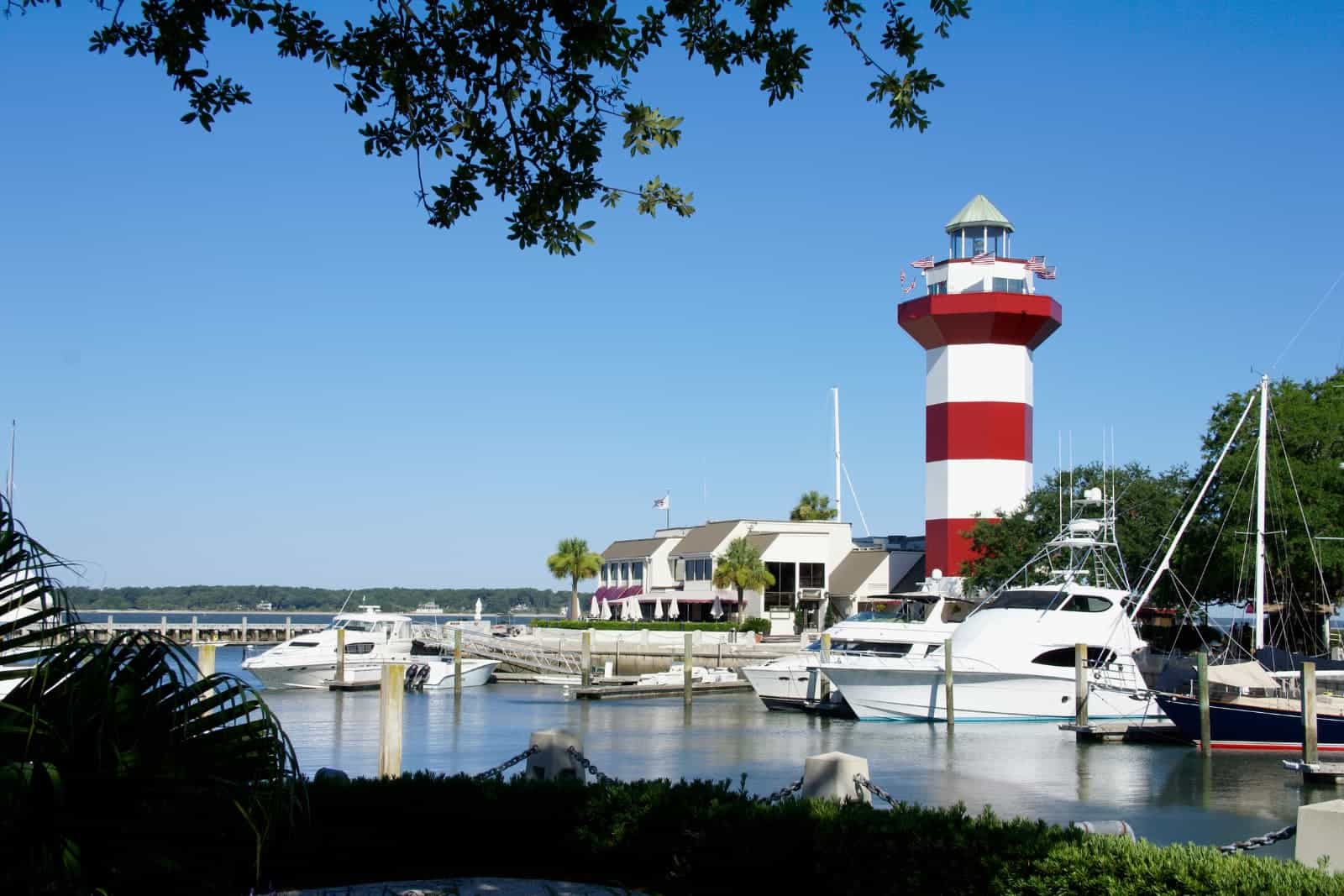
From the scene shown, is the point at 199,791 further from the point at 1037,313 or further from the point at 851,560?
the point at 851,560

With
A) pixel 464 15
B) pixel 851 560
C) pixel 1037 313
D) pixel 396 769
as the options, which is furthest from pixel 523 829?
pixel 851 560

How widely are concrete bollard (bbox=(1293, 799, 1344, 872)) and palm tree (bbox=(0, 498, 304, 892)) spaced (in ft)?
20.6

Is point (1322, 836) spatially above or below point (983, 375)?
below

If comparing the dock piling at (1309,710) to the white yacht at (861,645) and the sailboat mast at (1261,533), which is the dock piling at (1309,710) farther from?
the white yacht at (861,645)

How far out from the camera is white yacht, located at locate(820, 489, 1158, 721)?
37.8 m

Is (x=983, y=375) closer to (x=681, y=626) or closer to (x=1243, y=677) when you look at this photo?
(x=681, y=626)

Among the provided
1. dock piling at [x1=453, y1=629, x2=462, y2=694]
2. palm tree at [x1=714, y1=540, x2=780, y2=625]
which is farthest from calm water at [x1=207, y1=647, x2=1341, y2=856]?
palm tree at [x1=714, y1=540, x2=780, y2=625]

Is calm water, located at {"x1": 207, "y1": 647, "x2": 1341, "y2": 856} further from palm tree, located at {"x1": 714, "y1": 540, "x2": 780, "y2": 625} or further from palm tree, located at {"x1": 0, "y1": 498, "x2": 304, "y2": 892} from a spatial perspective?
palm tree, located at {"x1": 714, "y1": 540, "x2": 780, "y2": 625}

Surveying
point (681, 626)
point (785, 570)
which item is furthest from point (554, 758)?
point (785, 570)

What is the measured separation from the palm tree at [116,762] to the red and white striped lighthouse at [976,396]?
52077 mm

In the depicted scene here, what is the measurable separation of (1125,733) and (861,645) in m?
9.77

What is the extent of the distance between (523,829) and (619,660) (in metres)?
52.2

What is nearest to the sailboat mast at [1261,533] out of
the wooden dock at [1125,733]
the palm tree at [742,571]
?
the wooden dock at [1125,733]

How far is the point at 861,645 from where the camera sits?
42.2m
